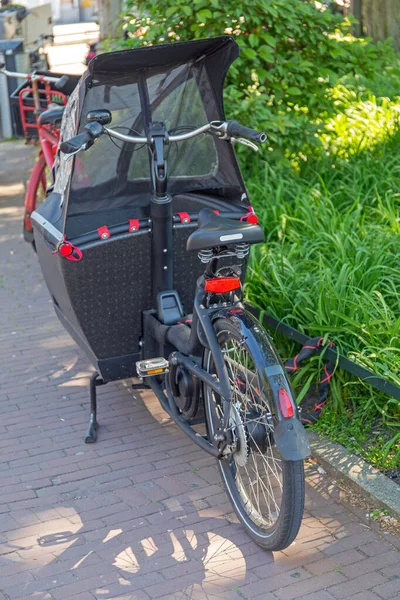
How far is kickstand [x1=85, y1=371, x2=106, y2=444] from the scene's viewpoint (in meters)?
4.50

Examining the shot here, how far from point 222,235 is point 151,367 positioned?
0.96 m

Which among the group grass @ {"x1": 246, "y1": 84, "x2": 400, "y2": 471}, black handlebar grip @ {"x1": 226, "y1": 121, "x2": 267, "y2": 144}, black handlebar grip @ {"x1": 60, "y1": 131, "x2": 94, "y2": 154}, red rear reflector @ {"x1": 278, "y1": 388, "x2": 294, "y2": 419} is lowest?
grass @ {"x1": 246, "y1": 84, "x2": 400, "y2": 471}

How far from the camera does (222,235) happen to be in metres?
3.47

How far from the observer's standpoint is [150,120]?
4391 mm

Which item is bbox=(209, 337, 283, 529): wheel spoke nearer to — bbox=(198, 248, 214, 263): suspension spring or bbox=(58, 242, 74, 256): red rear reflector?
bbox=(198, 248, 214, 263): suspension spring

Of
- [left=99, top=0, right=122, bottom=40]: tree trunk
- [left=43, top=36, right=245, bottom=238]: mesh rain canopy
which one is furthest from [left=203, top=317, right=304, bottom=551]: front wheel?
[left=99, top=0, right=122, bottom=40]: tree trunk

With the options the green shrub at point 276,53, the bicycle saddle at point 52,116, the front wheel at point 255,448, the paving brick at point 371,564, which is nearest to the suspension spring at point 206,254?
the front wheel at point 255,448

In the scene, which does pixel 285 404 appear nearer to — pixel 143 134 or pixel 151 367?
pixel 151 367

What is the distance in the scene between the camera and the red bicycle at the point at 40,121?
21.3 feet

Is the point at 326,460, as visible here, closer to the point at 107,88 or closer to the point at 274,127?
the point at 107,88

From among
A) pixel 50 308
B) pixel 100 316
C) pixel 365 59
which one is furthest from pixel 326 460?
pixel 365 59

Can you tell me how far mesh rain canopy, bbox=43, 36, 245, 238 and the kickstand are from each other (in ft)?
2.55

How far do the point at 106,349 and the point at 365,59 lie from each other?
13.5 ft

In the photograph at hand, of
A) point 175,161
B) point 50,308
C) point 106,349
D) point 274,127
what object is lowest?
point 50,308
